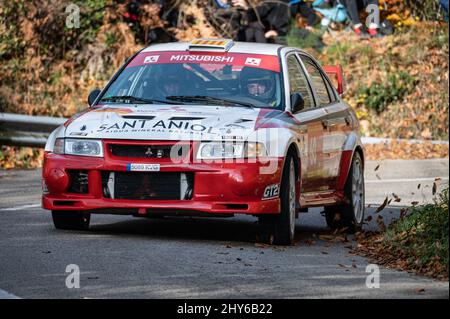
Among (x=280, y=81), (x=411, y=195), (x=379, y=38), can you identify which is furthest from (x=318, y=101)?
(x=379, y=38)

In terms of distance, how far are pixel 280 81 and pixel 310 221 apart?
7.32 ft

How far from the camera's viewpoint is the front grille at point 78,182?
1034 cm

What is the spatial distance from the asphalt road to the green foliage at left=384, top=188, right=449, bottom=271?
0.25 m

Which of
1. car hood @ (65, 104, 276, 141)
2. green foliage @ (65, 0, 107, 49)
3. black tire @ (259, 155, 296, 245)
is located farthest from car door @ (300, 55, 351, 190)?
green foliage @ (65, 0, 107, 49)

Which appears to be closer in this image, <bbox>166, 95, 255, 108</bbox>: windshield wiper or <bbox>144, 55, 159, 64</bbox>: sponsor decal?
<bbox>166, 95, 255, 108</bbox>: windshield wiper

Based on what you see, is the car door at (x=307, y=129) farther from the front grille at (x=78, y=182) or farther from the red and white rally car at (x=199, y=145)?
the front grille at (x=78, y=182)

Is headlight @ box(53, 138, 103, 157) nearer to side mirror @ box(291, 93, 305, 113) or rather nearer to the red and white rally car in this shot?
the red and white rally car

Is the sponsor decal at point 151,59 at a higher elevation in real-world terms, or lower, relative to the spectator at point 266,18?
higher

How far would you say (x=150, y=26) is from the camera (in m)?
25.5

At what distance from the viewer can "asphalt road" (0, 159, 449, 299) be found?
790cm

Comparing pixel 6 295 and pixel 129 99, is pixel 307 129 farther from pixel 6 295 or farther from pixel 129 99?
pixel 6 295

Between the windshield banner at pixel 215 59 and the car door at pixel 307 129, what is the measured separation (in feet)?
0.68

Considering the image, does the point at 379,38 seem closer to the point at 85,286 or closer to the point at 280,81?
the point at 280,81

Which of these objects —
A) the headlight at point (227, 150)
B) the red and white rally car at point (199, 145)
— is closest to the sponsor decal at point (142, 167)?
the red and white rally car at point (199, 145)
